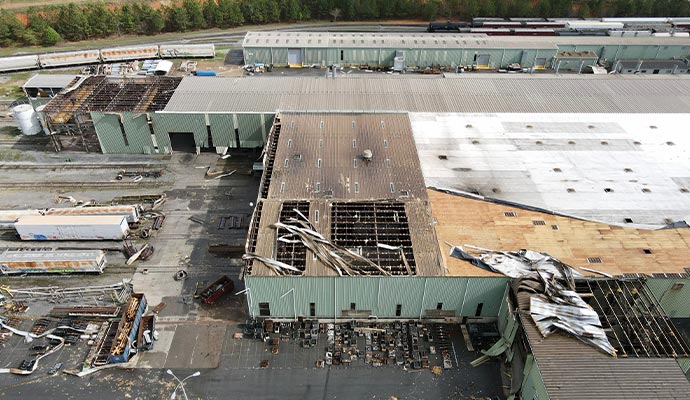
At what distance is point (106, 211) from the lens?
206ft

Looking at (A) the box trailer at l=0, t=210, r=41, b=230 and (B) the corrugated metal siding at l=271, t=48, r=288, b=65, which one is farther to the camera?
(B) the corrugated metal siding at l=271, t=48, r=288, b=65

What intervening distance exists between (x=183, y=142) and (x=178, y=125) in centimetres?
520

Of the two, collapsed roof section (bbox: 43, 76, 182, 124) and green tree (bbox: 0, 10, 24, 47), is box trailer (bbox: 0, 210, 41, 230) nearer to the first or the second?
collapsed roof section (bbox: 43, 76, 182, 124)

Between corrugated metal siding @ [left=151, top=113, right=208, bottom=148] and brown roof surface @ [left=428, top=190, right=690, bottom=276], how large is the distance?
131 feet

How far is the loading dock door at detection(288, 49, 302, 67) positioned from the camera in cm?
10325

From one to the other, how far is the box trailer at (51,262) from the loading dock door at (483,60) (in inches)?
3241

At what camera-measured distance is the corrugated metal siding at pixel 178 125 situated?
74938 mm

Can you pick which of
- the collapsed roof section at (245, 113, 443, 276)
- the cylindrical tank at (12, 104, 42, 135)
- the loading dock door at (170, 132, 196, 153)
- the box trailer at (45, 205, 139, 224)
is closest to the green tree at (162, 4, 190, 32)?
the cylindrical tank at (12, 104, 42, 135)

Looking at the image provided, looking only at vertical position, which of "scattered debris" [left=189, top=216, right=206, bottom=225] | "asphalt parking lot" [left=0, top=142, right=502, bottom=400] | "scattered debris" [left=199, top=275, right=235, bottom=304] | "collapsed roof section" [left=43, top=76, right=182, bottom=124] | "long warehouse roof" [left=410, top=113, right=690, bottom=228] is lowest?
"asphalt parking lot" [left=0, top=142, right=502, bottom=400]

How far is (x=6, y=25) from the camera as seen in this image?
11675 centimetres

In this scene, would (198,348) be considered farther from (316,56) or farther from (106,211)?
(316,56)

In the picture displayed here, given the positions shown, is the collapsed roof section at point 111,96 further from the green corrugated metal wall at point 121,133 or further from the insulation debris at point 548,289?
the insulation debris at point 548,289

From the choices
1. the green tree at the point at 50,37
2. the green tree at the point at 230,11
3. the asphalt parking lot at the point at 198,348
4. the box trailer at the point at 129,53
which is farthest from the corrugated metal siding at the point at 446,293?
the green tree at the point at 50,37

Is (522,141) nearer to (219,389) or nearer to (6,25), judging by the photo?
(219,389)
